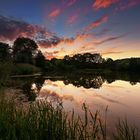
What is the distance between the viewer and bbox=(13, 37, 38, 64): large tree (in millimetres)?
73188

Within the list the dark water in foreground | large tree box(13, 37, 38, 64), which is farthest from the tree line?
the dark water in foreground

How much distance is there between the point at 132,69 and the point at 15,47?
147 ft

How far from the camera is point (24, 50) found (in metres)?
75.2

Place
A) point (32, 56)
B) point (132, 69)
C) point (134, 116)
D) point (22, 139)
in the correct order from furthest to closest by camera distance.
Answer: point (132, 69) < point (32, 56) < point (134, 116) < point (22, 139)

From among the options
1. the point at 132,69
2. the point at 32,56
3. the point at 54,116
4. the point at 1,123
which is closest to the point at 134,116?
the point at 54,116

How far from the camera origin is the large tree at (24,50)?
73.2m

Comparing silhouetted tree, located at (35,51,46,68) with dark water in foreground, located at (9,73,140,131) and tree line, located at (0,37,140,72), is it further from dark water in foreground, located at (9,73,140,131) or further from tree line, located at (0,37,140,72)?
dark water in foreground, located at (9,73,140,131)

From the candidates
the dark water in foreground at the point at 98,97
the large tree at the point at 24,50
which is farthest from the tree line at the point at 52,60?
the dark water in foreground at the point at 98,97

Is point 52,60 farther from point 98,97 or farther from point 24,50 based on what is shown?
point 98,97

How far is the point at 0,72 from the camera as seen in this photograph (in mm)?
16516

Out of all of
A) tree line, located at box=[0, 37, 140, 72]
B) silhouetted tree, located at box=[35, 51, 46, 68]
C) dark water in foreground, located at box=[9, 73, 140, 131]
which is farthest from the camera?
silhouetted tree, located at box=[35, 51, 46, 68]

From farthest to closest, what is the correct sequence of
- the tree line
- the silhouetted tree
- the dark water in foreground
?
the silhouetted tree < the tree line < the dark water in foreground

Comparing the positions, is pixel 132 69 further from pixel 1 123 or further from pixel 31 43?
pixel 1 123

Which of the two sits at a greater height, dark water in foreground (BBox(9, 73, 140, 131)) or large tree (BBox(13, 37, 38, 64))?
large tree (BBox(13, 37, 38, 64))
